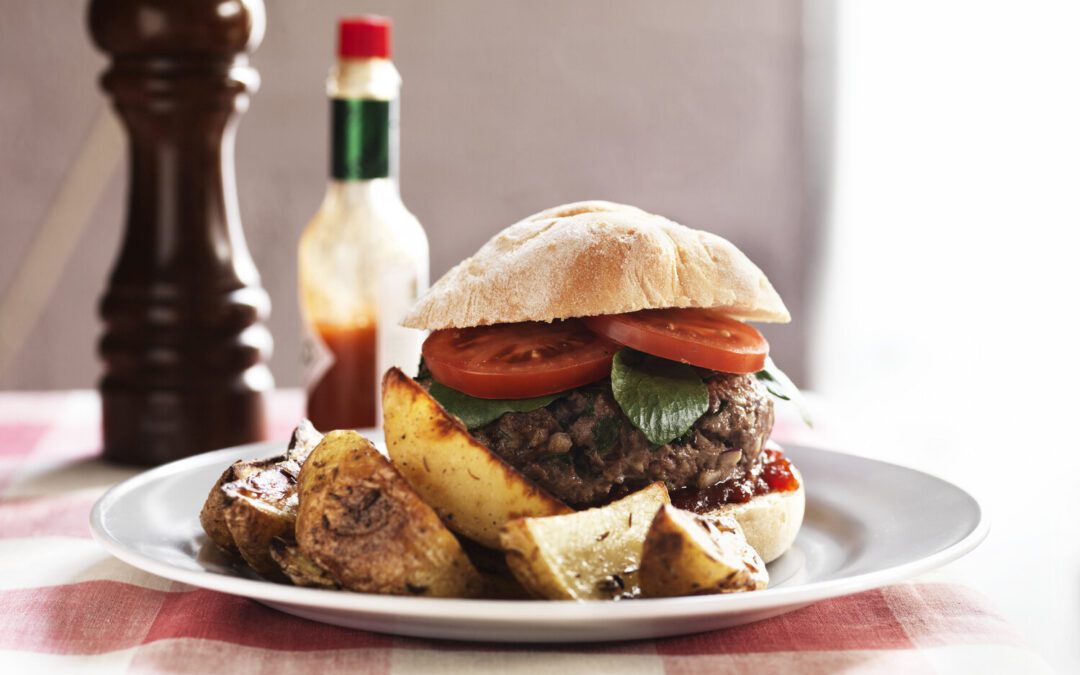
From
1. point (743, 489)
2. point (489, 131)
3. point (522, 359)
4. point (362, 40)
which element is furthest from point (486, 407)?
point (489, 131)

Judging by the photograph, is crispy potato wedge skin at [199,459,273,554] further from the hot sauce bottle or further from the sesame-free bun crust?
the hot sauce bottle

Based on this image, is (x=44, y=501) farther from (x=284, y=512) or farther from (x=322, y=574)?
(x=322, y=574)

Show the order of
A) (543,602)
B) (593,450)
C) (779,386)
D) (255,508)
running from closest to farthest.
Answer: (543,602), (255,508), (593,450), (779,386)

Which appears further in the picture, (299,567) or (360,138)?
(360,138)

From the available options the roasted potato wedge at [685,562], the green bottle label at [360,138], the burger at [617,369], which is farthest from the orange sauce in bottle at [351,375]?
the roasted potato wedge at [685,562]

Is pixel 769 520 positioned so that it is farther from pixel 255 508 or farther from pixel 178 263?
pixel 178 263

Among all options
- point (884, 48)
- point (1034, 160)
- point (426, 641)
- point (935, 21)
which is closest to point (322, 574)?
point (426, 641)

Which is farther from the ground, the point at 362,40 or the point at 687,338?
the point at 362,40
